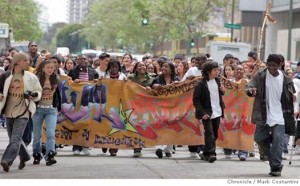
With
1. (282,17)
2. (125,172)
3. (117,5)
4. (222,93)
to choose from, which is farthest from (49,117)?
(117,5)

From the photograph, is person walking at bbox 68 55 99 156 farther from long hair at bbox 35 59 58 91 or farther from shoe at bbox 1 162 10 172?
shoe at bbox 1 162 10 172

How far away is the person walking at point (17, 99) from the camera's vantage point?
40.0 feet

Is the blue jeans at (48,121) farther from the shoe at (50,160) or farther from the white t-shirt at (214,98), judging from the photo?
the white t-shirt at (214,98)

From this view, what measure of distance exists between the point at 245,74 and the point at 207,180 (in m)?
6.58

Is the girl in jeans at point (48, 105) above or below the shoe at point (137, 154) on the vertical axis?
above

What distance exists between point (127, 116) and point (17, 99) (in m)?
3.20

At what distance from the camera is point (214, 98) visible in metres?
14.2

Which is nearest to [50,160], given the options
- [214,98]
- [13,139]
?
[13,139]

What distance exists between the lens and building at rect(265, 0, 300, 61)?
59500 mm

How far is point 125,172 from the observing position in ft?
39.5

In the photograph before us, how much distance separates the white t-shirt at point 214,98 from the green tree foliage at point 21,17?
56.2 meters

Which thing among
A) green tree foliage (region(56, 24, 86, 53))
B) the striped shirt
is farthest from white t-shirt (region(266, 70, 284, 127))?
green tree foliage (region(56, 24, 86, 53))

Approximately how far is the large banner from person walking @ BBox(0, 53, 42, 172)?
2.74 metres

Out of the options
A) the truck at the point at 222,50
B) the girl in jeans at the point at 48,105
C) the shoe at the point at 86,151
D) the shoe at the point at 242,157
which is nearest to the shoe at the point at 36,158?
the girl in jeans at the point at 48,105
